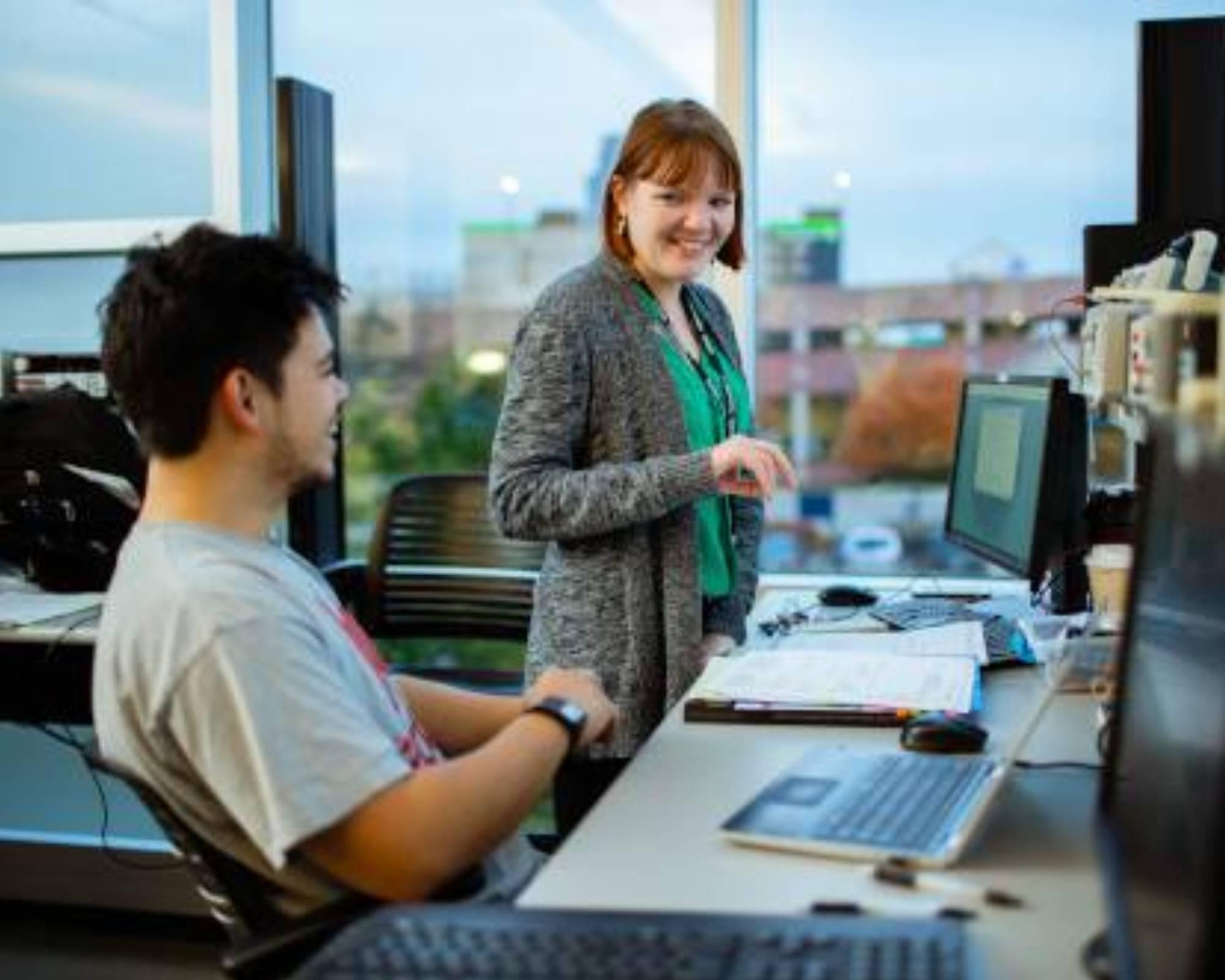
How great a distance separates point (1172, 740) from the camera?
1.04 metres

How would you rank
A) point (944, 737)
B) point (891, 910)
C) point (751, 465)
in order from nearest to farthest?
1. point (891, 910)
2. point (944, 737)
3. point (751, 465)

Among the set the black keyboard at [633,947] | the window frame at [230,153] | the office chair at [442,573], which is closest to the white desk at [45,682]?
the office chair at [442,573]

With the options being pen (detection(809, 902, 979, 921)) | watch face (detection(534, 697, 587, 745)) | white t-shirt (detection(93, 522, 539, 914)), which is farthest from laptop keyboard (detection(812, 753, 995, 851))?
white t-shirt (detection(93, 522, 539, 914))

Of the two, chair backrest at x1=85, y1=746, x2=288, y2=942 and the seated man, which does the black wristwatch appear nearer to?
the seated man

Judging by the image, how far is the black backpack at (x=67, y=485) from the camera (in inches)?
117

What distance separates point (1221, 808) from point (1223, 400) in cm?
50

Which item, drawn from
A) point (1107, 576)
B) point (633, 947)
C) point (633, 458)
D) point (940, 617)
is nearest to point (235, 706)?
point (633, 947)

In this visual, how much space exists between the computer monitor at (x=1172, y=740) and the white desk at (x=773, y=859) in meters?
0.09

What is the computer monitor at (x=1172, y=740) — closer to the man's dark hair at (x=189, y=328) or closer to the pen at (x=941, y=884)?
the pen at (x=941, y=884)

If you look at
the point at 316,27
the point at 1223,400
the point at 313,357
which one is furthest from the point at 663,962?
the point at 316,27

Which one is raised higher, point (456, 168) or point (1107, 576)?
point (456, 168)

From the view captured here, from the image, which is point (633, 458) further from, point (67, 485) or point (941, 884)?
point (67, 485)

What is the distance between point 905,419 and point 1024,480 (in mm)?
1221

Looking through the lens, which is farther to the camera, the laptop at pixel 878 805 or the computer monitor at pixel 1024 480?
the computer monitor at pixel 1024 480
